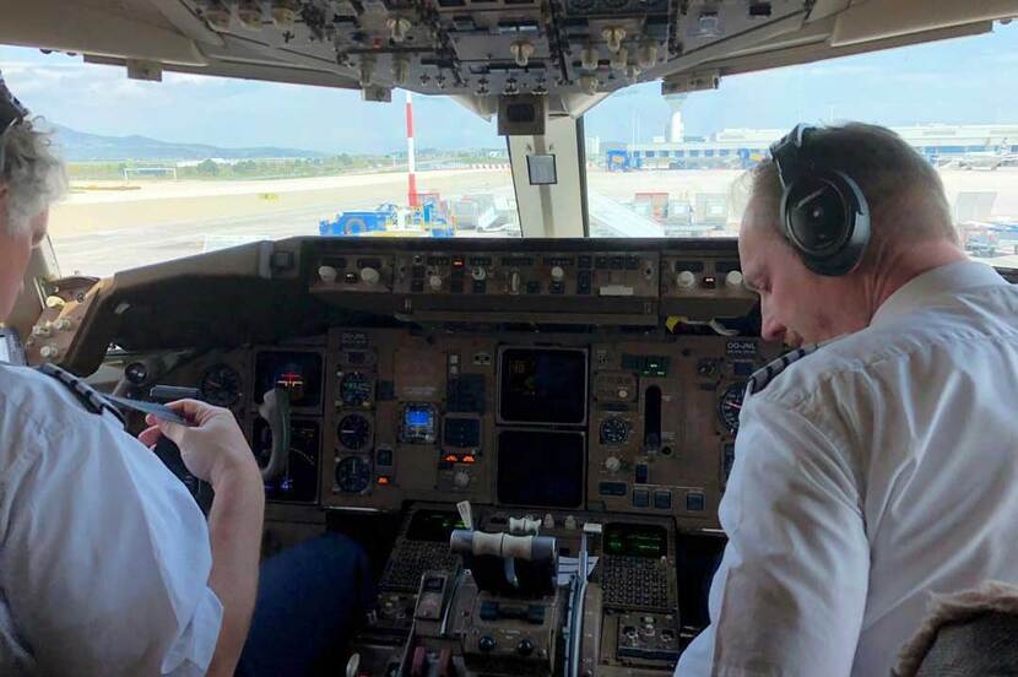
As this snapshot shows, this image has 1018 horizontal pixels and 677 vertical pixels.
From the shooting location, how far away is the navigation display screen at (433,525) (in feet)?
9.02

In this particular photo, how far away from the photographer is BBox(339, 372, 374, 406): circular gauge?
9.59 ft

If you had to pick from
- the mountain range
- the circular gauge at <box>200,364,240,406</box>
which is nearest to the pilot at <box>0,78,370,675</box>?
the circular gauge at <box>200,364,240,406</box>

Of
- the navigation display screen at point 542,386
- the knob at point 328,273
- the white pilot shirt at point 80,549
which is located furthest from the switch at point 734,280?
the white pilot shirt at point 80,549

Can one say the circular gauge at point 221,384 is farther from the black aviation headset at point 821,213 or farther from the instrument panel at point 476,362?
the black aviation headset at point 821,213

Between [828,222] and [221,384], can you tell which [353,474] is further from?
[828,222]

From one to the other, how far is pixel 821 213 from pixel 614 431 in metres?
1.92

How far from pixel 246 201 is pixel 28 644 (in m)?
2.71

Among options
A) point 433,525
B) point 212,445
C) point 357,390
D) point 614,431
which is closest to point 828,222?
point 212,445

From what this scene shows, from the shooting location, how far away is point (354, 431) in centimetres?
292

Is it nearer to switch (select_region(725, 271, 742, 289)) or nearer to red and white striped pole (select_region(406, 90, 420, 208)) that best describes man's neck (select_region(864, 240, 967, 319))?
switch (select_region(725, 271, 742, 289))

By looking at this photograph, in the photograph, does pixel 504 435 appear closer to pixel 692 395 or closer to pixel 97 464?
pixel 692 395

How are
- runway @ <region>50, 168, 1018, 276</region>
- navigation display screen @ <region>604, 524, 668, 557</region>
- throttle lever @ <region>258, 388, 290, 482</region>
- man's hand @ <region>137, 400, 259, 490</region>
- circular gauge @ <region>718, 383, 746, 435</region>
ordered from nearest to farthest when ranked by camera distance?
man's hand @ <region>137, 400, 259, 490</region>, throttle lever @ <region>258, 388, 290, 482</region>, navigation display screen @ <region>604, 524, 668, 557</region>, circular gauge @ <region>718, 383, 746, 435</region>, runway @ <region>50, 168, 1018, 276</region>

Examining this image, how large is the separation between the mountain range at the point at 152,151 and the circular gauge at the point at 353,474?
1.25m

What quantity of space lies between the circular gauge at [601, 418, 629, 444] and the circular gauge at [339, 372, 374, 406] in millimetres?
872
